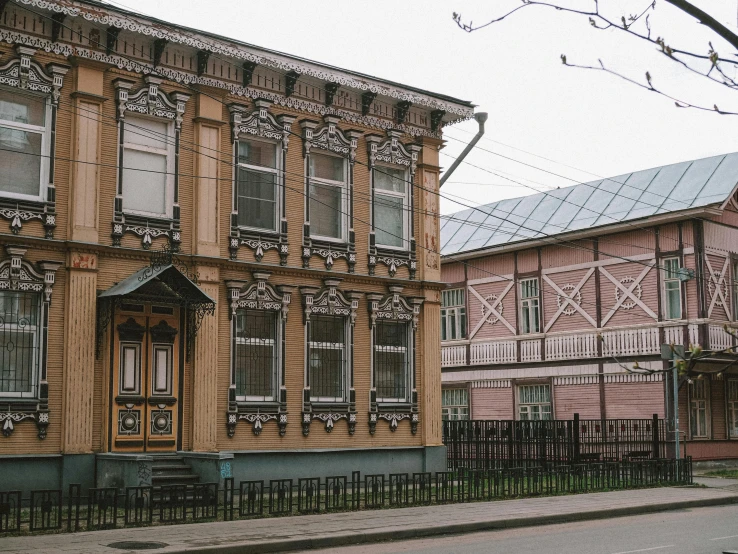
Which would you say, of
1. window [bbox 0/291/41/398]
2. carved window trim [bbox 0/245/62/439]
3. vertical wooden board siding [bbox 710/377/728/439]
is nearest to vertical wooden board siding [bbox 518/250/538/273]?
vertical wooden board siding [bbox 710/377/728/439]

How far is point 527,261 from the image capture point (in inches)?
1471

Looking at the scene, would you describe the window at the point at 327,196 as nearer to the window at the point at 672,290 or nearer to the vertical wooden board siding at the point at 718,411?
the window at the point at 672,290

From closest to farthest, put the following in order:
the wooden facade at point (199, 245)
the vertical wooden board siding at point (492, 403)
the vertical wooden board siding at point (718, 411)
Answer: the wooden facade at point (199, 245), the vertical wooden board siding at point (718, 411), the vertical wooden board siding at point (492, 403)

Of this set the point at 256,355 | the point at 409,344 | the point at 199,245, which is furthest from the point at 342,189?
the point at 256,355

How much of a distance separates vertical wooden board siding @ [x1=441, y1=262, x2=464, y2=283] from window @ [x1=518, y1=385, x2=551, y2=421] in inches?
227

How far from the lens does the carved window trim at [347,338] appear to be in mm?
22812

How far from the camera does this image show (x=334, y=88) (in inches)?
934

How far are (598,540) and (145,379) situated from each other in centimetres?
1018

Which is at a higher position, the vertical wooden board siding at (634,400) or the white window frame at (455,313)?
the white window frame at (455,313)

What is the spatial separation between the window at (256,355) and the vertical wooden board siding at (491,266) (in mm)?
17324

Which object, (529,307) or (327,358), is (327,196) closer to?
(327,358)

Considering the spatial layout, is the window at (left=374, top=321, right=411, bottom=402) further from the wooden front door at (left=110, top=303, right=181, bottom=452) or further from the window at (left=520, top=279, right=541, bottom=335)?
the window at (left=520, top=279, right=541, bottom=335)

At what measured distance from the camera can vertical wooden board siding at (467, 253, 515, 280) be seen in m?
38.2

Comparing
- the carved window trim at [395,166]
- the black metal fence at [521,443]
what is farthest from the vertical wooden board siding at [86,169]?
the black metal fence at [521,443]
